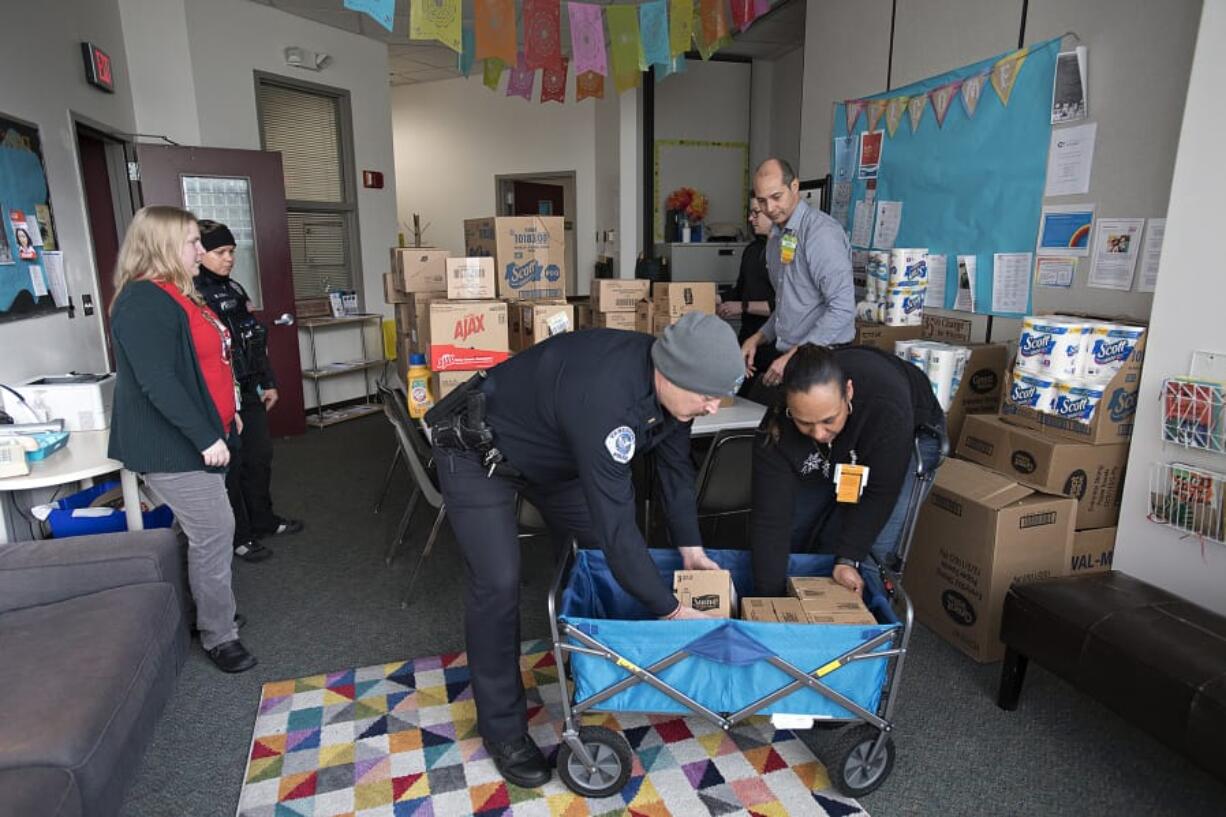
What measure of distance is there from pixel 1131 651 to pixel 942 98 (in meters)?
2.54

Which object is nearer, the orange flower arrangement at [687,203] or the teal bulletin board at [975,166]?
the teal bulletin board at [975,166]

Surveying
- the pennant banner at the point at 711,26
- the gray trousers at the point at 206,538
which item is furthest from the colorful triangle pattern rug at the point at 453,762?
the pennant banner at the point at 711,26

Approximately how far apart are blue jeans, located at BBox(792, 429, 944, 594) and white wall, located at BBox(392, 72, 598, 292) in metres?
5.30

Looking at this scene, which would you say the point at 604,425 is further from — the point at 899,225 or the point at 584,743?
the point at 899,225

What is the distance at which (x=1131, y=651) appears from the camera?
5.87 ft

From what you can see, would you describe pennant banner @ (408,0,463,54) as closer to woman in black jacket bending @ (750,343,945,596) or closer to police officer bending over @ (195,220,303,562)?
police officer bending over @ (195,220,303,562)

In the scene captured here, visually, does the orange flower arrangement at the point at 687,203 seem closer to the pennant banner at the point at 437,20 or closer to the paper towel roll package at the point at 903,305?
the pennant banner at the point at 437,20

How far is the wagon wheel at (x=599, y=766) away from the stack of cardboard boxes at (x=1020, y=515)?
132cm

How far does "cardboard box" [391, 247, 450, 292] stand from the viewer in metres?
3.77

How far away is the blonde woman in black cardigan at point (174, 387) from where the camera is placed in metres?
2.11

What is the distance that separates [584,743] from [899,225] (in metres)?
2.96

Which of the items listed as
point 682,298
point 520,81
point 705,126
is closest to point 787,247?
point 682,298

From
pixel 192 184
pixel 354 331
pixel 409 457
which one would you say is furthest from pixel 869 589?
pixel 354 331

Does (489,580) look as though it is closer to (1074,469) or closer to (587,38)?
(1074,469)
